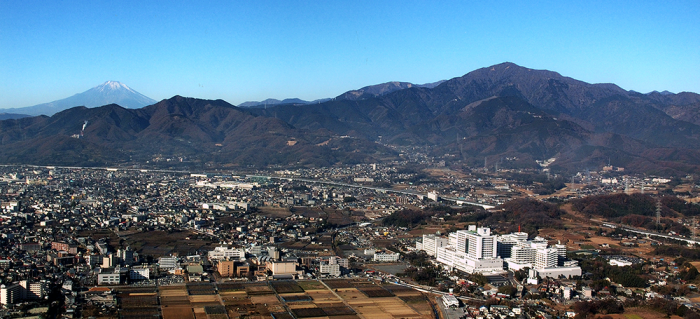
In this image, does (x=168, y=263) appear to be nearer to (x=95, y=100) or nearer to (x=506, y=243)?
(x=506, y=243)

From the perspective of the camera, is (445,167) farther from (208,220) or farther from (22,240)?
(22,240)

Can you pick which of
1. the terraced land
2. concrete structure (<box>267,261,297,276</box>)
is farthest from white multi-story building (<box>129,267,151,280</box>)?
concrete structure (<box>267,261,297,276</box>)

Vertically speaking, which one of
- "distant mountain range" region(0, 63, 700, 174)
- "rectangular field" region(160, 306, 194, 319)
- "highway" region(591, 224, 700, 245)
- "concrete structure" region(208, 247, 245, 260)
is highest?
"distant mountain range" region(0, 63, 700, 174)

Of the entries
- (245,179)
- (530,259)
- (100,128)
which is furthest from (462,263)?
(100,128)

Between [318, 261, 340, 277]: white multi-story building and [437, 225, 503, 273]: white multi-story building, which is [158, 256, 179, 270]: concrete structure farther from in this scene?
[437, 225, 503, 273]: white multi-story building

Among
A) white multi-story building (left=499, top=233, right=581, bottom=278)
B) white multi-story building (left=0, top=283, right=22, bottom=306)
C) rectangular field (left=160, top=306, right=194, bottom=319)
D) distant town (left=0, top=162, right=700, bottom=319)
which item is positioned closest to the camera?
rectangular field (left=160, top=306, right=194, bottom=319)

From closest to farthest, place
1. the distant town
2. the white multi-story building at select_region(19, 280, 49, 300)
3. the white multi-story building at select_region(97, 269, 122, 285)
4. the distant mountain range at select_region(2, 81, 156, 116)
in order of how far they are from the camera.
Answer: the white multi-story building at select_region(19, 280, 49, 300) < the distant town < the white multi-story building at select_region(97, 269, 122, 285) < the distant mountain range at select_region(2, 81, 156, 116)

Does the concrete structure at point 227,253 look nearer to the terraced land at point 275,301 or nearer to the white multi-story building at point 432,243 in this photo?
the terraced land at point 275,301
